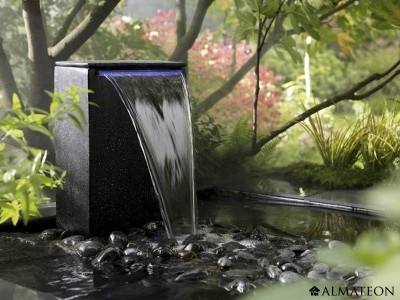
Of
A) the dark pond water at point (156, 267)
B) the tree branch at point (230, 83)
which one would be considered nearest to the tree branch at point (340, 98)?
the tree branch at point (230, 83)

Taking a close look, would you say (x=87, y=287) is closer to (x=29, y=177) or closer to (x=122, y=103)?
(x=29, y=177)

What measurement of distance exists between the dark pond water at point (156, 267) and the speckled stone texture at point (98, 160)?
242mm

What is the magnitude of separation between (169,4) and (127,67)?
2325mm

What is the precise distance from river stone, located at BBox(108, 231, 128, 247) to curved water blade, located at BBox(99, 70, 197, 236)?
11.0 inches

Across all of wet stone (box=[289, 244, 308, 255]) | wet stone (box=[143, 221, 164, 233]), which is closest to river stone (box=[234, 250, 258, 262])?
wet stone (box=[289, 244, 308, 255])

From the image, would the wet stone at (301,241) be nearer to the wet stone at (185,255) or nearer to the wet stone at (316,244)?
the wet stone at (316,244)

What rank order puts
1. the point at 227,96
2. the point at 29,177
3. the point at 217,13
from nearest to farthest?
the point at 29,177, the point at 227,96, the point at 217,13

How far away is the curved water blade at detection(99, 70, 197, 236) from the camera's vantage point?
3.38 metres

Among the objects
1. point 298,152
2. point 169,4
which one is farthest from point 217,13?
point 298,152

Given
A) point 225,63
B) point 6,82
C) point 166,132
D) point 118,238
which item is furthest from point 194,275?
point 225,63

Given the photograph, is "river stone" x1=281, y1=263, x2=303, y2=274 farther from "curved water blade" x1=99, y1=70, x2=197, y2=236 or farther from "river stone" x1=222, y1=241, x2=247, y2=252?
"curved water blade" x1=99, y1=70, x2=197, y2=236

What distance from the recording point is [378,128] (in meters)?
5.01

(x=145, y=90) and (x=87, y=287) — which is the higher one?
(x=145, y=90)

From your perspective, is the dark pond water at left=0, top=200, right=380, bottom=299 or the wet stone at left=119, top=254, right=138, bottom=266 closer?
the dark pond water at left=0, top=200, right=380, bottom=299
